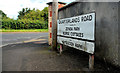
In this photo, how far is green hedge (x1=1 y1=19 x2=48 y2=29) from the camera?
24.8 m

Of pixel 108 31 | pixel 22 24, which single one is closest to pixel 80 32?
pixel 108 31

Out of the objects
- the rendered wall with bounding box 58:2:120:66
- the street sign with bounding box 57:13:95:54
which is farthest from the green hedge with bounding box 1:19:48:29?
the rendered wall with bounding box 58:2:120:66

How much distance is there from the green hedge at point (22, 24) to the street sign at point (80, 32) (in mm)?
24041

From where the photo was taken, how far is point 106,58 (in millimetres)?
2951

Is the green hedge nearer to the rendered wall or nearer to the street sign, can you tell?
the street sign

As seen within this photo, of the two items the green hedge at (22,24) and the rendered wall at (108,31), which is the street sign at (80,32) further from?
the green hedge at (22,24)

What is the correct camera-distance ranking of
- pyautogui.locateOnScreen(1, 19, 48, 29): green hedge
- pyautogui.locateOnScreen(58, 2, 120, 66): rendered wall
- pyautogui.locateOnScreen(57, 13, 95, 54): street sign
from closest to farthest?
pyautogui.locateOnScreen(58, 2, 120, 66): rendered wall → pyautogui.locateOnScreen(57, 13, 95, 54): street sign → pyautogui.locateOnScreen(1, 19, 48, 29): green hedge

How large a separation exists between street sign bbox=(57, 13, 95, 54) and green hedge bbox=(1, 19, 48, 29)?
24041mm

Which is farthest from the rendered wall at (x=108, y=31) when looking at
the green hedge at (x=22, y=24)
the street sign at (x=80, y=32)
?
the green hedge at (x=22, y=24)

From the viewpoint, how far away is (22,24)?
26.3m

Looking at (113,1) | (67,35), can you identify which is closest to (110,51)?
(113,1)

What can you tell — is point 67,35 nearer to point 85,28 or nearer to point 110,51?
point 85,28

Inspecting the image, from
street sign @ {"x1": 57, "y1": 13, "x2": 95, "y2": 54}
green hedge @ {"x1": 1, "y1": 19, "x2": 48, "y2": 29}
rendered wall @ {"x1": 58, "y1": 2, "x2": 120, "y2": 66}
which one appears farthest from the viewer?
green hedge @ {"x1": 1, "y1": 19, "x2": 48, "y2": 29}

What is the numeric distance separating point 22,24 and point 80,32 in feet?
83.6
